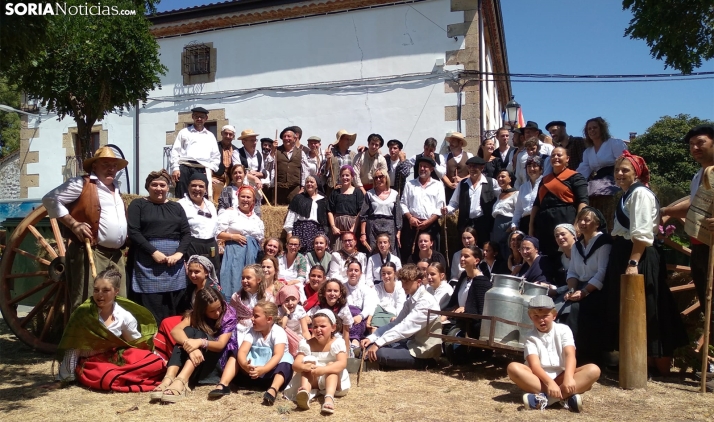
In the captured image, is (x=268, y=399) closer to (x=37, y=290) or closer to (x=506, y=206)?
(x=37, y=290)

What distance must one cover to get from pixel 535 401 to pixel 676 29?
455 cm

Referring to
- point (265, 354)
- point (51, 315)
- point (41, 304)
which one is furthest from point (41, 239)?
point (265, 354)

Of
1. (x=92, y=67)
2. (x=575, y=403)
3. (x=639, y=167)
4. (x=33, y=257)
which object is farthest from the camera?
(x=33, y=257)

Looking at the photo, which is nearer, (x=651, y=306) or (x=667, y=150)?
(x=651, y=306)

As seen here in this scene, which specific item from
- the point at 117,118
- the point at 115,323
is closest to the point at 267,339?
the point at 115,323

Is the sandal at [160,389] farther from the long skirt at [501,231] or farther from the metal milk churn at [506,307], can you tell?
the long skirt at [501,231]

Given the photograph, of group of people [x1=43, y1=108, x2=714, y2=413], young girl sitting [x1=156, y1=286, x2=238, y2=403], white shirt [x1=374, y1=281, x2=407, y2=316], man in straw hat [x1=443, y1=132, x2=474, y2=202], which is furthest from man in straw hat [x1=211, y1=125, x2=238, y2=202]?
young girl sitting [x1=156, y1=286, x2=238, y2=403]

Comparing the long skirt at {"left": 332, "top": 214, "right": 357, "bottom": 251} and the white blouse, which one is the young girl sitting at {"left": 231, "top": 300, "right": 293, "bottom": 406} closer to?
the long skirt at {"left": 332, "top": 214, "right": 357, "bottom": 251}

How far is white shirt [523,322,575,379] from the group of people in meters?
0.04

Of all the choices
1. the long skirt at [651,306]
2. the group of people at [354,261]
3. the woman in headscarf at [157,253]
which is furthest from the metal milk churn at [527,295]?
Result: the woman in headscarf at [157,253]

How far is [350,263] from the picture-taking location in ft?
22.0

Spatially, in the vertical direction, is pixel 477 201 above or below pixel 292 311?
above

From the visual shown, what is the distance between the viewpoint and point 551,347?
4.69 metres

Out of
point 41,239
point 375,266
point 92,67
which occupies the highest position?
point 92,67
